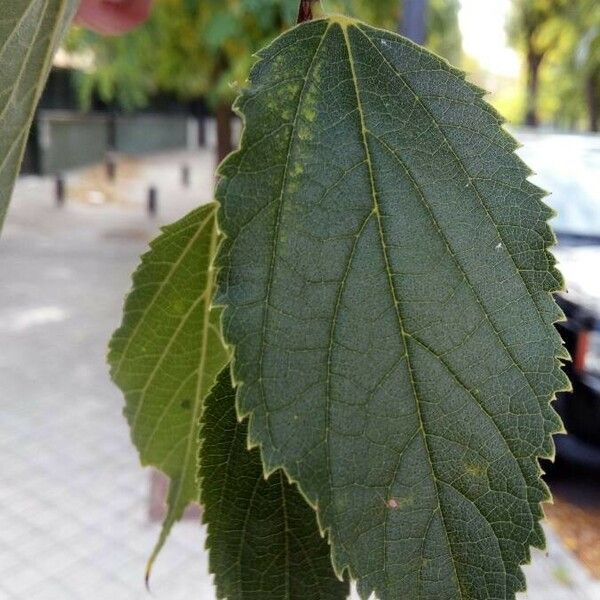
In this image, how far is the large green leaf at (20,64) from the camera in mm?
340

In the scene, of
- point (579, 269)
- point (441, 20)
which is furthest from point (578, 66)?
point (579, 269)

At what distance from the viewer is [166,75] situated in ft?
14.2

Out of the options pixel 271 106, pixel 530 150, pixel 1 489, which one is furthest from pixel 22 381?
pixel 271 106

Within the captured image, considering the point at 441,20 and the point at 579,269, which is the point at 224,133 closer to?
the point at 441,20

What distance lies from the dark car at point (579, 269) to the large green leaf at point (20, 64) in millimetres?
2340

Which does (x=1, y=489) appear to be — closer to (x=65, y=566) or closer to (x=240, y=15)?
(x=65, y=566)

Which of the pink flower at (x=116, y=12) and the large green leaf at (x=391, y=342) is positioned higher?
the pink flower at (x=116, y=12)

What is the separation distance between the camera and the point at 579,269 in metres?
2.54

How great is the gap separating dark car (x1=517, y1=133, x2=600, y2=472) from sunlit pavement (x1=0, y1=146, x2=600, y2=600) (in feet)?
1.36

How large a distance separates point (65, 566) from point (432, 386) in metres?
2.69

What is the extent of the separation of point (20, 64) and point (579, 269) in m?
2.41

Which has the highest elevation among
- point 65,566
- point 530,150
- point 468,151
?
point 468,151

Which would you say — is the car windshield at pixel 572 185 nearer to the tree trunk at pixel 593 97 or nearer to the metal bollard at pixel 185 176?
the tree trunk at pixel 593 97

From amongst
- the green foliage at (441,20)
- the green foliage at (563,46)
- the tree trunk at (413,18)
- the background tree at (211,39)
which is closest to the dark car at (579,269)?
the green foliage at (563,46)
